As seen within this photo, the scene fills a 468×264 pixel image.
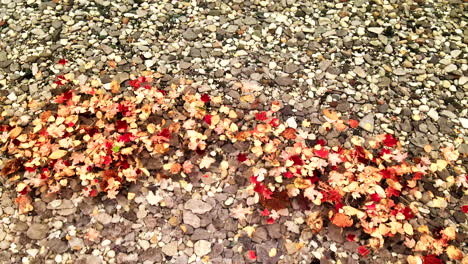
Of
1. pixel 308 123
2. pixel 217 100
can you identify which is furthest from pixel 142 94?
pixel 308 123

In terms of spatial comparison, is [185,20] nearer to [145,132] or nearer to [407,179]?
[145,132]

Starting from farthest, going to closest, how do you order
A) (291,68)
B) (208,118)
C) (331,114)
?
(291,68) < (331,114) < (208,118)

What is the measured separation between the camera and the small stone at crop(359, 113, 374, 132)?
202 inches

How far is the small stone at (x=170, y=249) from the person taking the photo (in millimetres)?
4199

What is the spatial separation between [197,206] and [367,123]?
237 centimetres

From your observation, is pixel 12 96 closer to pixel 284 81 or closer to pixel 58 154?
pixel 58 154

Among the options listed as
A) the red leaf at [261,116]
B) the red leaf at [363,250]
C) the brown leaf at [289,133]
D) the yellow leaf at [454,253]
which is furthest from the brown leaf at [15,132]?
the yellow leaf at [454,253]

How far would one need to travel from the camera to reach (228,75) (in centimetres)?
556

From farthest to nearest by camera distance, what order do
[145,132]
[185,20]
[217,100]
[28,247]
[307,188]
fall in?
[185,20] → [217,100] → [145,132] → [307,188] → [28,247]

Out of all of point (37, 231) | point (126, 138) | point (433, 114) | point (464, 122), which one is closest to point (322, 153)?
point (433, 114)

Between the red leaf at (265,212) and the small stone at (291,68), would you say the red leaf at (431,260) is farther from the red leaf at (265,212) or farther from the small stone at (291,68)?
the small stone at (291,68)

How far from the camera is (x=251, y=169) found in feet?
15.5

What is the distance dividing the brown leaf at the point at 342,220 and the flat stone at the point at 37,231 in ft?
9.94

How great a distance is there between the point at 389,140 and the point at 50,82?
439 cm
